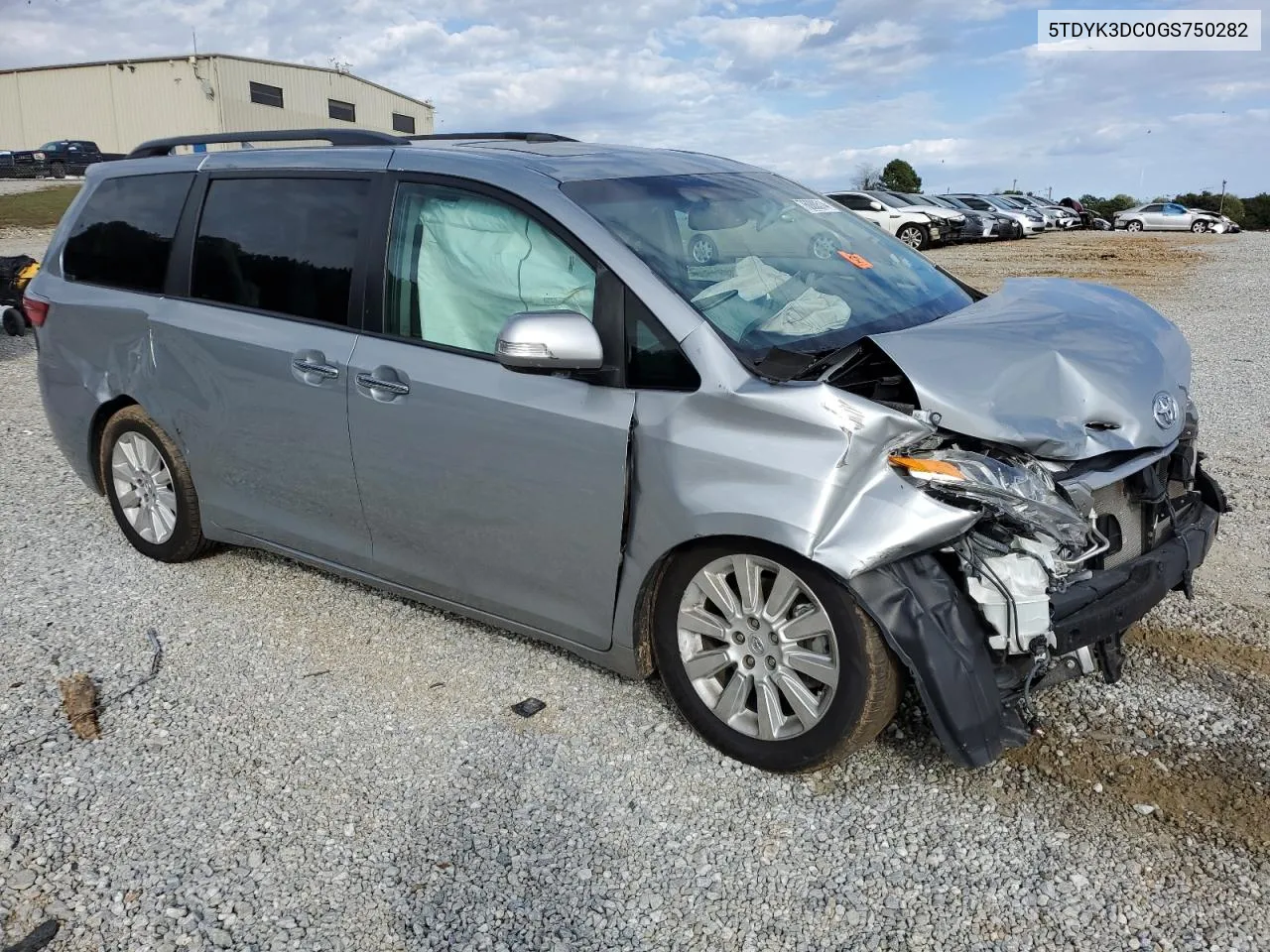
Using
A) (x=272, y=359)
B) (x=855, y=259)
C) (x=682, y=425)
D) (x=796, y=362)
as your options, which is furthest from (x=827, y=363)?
(x=272, y=359)

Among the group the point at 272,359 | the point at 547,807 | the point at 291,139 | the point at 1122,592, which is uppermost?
the point at 291,139

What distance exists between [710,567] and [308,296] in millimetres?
2010

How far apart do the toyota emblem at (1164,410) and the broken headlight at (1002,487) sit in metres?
0.59

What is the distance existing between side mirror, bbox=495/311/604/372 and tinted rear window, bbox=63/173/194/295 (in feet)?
7.51

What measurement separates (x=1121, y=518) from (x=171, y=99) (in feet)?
188

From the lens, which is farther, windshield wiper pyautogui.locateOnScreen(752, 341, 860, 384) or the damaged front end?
windshield wiper pyautogui.locateOnScreen(752, 341, 860, 384)

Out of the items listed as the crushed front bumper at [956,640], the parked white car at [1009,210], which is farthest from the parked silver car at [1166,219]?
the crushed front bumper at [956,640]

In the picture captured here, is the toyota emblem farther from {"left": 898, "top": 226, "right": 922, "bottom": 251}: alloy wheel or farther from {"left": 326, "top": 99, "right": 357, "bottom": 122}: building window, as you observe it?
{"left": 326, "top": 99, "right": 357, "bottom": 122}: building window

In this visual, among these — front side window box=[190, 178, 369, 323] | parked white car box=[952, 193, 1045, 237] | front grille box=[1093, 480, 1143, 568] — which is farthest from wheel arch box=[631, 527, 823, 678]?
parked white car box=[952, 193, 1045, 237]

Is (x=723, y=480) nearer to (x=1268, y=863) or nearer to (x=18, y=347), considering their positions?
(x=1268, y=863)

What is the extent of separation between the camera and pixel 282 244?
433 cm

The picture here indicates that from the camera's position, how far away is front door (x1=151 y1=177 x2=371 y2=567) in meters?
4.10

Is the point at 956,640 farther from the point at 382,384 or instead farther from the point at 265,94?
the point at 265,94

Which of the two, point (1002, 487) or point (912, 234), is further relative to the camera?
point (912, 234)
